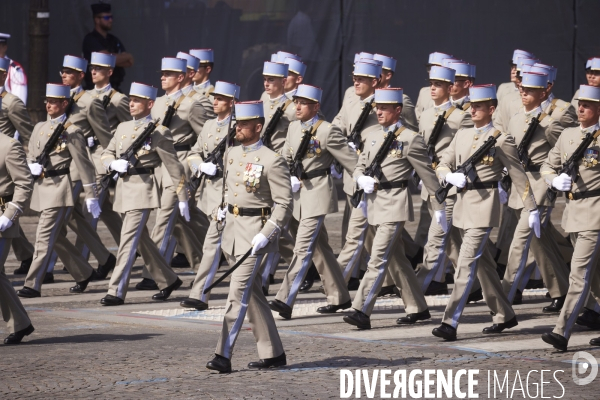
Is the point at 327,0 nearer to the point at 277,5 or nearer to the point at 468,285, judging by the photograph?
the point at 277,5

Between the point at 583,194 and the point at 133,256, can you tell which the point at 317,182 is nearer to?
the point at 133,256

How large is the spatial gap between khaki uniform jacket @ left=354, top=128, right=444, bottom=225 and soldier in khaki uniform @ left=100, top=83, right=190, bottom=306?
6.87ft

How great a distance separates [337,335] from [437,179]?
161 centimetres

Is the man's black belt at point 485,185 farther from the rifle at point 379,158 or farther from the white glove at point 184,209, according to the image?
the white glove at point 184,209

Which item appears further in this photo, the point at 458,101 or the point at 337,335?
the point at 458,101

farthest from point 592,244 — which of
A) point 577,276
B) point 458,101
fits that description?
point 458,101

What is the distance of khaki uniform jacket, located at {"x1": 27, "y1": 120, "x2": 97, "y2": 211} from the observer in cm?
1254

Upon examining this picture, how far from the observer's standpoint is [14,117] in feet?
44.8

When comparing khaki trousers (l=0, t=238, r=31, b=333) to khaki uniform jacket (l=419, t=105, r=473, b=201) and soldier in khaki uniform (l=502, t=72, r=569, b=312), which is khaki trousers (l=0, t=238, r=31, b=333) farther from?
khaki uniform jacket (l=419, t=105, r=473, b=201)

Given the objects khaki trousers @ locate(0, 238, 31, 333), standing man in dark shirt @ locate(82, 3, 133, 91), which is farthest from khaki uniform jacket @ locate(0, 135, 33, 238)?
standing man in dark shirt @ locate(82, 3, 133, 91)

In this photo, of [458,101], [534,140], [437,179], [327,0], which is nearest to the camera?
[437,179]

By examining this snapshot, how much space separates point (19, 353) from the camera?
31.8 feet

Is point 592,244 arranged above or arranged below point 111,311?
above

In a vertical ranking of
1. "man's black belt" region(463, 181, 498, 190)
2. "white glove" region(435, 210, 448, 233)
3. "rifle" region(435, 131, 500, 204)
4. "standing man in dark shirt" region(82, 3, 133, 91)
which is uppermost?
"standing man in dark shirt" region(82, 3, 133, 91)
